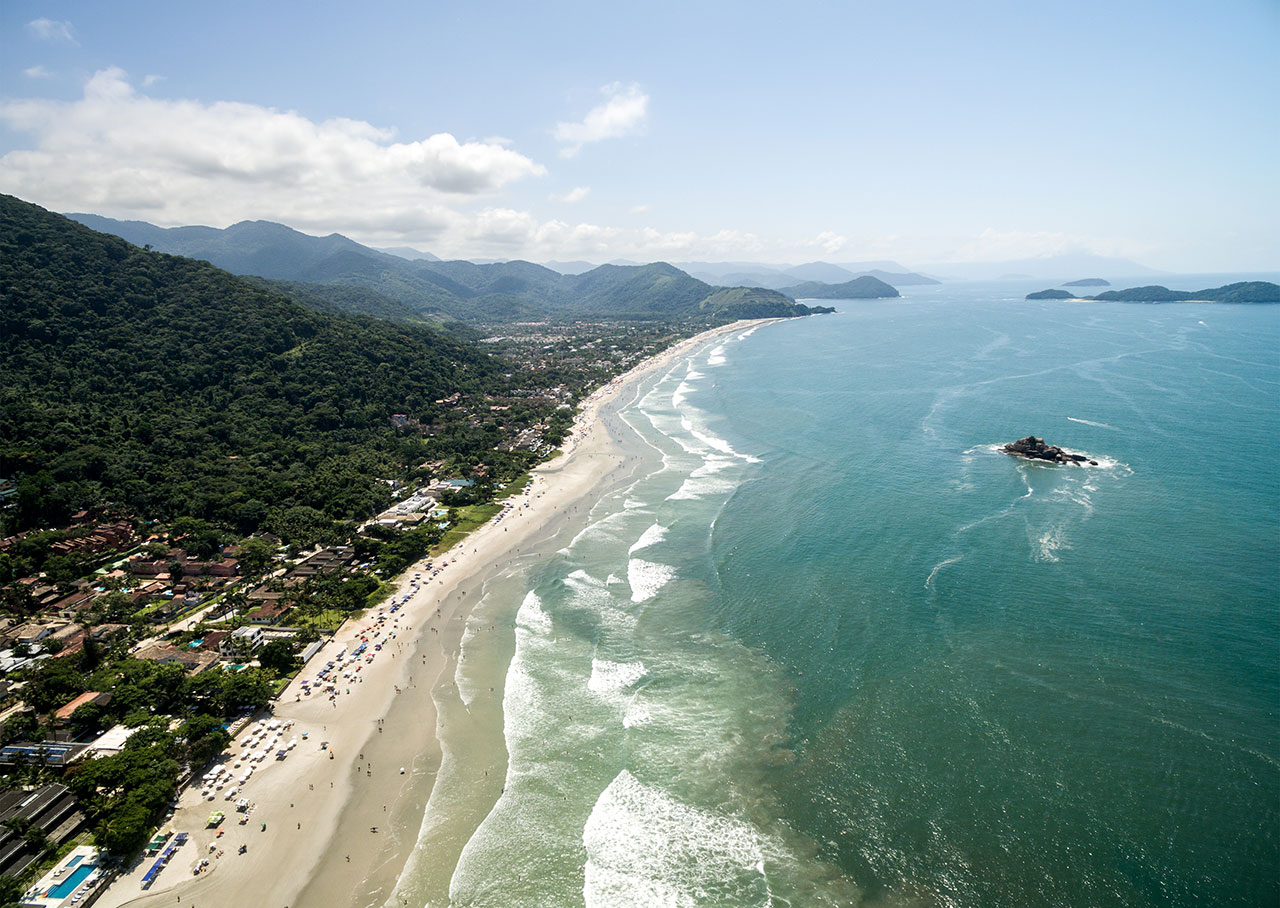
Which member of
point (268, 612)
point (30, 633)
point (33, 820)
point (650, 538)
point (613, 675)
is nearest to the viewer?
point (33, 820)

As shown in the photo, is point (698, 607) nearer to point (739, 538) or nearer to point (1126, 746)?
point (739, 538)

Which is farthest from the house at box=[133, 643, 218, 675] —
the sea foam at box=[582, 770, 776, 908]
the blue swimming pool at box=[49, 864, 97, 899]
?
the sea foam at box=[582, 770, 776, 908]

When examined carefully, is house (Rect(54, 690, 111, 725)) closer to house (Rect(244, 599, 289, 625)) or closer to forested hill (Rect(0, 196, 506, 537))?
house (Rect(244, 599, 289, 625))

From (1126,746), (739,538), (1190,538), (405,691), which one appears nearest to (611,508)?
(739,538)

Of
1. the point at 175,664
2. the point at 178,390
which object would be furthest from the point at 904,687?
the point at 178,390

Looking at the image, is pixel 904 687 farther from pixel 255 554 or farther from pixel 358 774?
pixel 255 554

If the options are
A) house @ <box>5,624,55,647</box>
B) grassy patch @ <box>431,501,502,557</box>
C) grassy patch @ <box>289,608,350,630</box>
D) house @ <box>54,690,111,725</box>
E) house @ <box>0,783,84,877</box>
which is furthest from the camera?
grassy patch @ <box>431,501,502,557</box>
